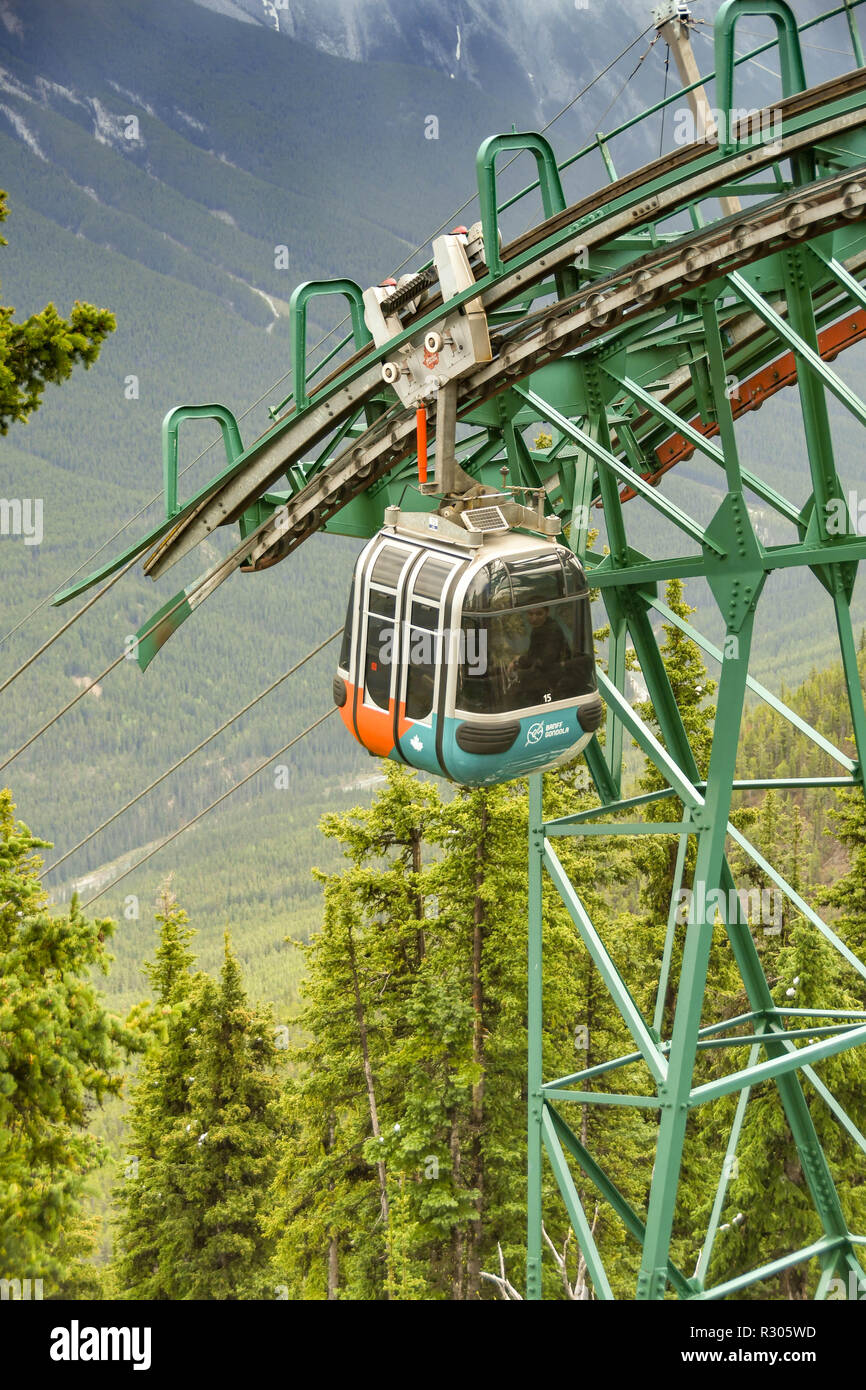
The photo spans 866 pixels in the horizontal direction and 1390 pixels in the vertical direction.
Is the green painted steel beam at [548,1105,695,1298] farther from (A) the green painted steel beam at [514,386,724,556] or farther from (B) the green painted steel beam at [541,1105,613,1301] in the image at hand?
(A) the green painted steel beam at [514,386,724,556]

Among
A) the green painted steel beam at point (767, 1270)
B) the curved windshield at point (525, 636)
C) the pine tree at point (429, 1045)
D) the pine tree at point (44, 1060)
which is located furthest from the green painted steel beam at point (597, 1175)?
the pine tree at point (429, 1045)

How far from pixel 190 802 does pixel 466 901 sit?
172 metres

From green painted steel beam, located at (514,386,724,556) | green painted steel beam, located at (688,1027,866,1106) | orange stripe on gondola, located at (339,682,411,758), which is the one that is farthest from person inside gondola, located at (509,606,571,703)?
green painted steel beam, located at (688,1027,866,1106)

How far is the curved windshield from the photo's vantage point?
9.70 m

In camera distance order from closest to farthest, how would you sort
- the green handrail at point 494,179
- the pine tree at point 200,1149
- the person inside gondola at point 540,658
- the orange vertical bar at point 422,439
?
the person inside gondola at point 540,658 → the green handrail at point 494,179 → the orange vertical bar at point 422,439 → the pine tree at point 200,1149

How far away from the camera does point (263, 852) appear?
539ft

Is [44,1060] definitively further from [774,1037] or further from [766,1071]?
[774,1037]

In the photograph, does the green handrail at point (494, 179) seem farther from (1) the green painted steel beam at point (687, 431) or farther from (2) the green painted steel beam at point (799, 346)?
(1) the green painted steel beam at point (687, 431)

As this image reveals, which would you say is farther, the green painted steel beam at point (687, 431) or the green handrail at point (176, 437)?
the green handrail at point (176, 437)

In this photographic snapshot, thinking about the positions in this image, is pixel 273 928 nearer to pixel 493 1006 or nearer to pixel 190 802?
pixel 190 802

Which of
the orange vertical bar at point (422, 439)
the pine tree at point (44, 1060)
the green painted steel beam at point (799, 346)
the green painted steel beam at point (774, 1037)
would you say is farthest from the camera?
the green painted steel beam at point (774, 1037)

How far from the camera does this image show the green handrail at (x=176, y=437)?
1218 cm
